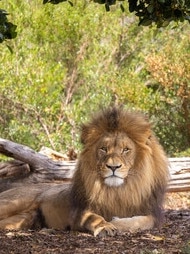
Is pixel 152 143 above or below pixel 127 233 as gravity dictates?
above

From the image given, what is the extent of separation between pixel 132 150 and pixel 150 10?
184 centimetres

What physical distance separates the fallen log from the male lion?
4.30 ft

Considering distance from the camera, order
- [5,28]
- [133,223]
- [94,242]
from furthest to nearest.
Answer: [133,223] → [94,242] → [5,28]

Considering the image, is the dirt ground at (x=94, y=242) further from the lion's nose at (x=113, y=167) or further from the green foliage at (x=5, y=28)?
the green foliage at (x=5, y=28)

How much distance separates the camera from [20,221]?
6.63 meters

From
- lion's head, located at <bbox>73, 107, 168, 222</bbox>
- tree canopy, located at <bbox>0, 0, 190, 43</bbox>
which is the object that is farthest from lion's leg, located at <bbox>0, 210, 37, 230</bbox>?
tree canopy, located at <bbox>0, 0, 190, 43</bbox>

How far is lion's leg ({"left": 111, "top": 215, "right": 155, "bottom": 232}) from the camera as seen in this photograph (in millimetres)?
5973

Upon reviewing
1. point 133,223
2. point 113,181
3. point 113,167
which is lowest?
point 133,223

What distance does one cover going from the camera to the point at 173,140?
13398 millimetres

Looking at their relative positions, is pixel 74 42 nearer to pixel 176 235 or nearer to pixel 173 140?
pixel 173 140

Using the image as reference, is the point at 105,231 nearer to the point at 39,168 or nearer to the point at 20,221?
the point at 20,221

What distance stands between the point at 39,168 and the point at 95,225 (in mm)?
1944

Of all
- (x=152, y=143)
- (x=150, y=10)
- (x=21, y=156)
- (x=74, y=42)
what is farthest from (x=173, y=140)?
(x=150, y=10)

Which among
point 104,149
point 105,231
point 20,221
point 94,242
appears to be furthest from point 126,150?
point 20,221
